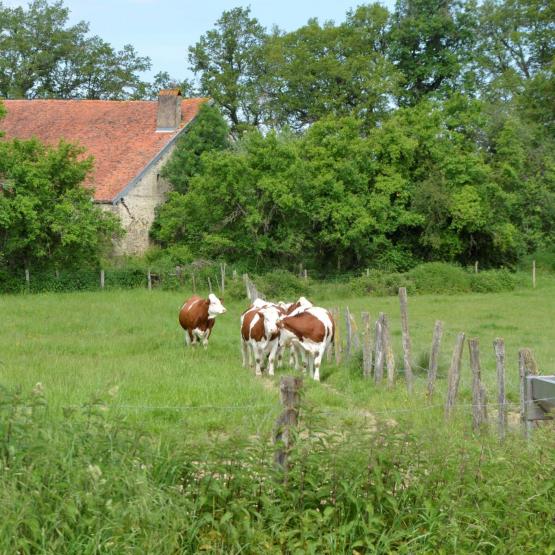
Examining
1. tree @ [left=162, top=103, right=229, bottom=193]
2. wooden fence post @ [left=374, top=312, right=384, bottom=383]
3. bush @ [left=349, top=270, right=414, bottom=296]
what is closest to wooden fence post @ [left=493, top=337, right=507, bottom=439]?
wooden fence post @ [left=374, top=312, right=384, bottom=383]

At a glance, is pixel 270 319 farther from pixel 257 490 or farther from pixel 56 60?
pixel 56 60

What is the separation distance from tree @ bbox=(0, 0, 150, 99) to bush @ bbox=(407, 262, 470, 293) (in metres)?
27.4

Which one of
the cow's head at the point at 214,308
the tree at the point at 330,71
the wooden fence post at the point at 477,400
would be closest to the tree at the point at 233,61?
the tree at the point at 330,71

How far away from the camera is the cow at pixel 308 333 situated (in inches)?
596

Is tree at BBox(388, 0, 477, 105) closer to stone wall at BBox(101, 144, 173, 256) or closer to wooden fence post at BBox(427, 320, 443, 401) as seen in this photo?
stone wall at BBox(101, 144, 173, 256)

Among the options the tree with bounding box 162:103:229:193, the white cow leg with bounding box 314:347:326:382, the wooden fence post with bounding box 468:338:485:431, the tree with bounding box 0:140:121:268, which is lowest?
the white cow leg with bounding box 314:347:326:382

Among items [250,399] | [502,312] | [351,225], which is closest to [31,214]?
[351,225]

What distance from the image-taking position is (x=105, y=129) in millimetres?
42844

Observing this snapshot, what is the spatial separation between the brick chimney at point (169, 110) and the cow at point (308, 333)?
91.3 feet

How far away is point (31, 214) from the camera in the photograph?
3002cm

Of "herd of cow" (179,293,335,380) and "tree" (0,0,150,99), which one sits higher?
"tree" (0,0,150,99)

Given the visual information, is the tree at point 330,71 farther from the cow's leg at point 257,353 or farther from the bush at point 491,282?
the cow's leg at point 257,353

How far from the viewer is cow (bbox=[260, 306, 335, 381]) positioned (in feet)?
49.6

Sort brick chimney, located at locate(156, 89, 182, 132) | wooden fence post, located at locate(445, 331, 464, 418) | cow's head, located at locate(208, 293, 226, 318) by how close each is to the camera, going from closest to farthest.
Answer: wooden fence post, located at locate(445, 331, 464, 418) → cow's head, located at locate(208, 293, 226, 318) → brick chimney, located at locate(156, 89, 182, 132)
